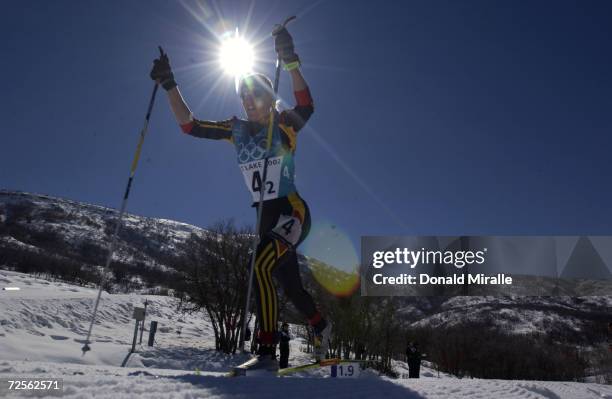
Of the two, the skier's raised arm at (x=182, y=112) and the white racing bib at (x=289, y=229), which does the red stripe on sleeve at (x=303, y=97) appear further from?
the white racing bib at (x=289, y=229)

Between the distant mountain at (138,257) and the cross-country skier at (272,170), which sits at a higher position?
the distant mountain at (138,257)

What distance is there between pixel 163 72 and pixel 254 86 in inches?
42.5

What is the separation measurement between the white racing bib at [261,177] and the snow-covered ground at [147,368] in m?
1.79

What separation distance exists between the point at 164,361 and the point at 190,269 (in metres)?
7.79

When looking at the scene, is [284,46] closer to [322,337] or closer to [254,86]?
[254,86]

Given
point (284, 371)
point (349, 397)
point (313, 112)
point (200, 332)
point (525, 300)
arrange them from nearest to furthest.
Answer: point (349, 397) < point (284, 371) < point (313, 112) < point (200, 332) < point (525, 300)

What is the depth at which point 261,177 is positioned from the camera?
4.49 meters

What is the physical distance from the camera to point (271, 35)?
454 cm

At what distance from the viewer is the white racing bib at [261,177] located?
4.47 m

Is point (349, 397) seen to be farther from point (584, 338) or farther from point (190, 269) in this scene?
point (584, 338)

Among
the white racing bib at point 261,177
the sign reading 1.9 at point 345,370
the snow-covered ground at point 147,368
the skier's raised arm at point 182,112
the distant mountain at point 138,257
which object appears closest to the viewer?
the snow-covered ground at point 147,368

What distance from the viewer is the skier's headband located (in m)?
4.77

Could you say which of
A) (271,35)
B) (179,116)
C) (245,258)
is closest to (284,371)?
(179,116)

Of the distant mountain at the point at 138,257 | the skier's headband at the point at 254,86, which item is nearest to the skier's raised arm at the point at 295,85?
the skier's headband at the point at 254,86
